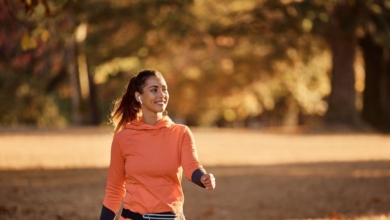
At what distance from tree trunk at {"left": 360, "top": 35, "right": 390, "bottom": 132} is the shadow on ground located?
15.5 meters

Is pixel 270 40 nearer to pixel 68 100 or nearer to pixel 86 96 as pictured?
pixel 86 96

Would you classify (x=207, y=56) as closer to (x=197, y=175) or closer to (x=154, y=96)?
(x=154, y=96)

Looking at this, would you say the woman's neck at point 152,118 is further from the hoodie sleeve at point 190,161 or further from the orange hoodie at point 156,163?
the hoodie sleeve at point 190,161

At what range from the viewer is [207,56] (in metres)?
39.7

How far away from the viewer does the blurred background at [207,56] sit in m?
27.1

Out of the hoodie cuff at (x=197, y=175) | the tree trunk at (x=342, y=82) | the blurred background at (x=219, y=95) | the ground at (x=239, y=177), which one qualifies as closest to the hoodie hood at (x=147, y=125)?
the hoodie cuff at (x=197, y=175)

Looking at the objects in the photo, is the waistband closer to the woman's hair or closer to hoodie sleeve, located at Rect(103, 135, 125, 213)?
hoodie sleeve, located at Rect(103, 135, 125, 213)

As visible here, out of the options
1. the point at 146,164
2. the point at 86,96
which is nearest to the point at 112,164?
the point at 146,164

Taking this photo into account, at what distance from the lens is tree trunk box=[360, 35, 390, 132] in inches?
1325

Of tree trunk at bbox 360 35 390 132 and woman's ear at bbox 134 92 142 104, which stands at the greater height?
woman's ear at bbox 134 92 142 104

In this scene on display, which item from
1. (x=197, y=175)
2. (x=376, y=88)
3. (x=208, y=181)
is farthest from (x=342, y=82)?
(x=208, y=181)

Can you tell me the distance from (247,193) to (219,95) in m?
31.7

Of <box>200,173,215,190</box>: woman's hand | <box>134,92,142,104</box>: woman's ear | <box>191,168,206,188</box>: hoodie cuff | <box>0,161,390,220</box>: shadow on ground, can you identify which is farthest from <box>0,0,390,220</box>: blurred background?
<box>200,173,215,190</box>: woman's hand

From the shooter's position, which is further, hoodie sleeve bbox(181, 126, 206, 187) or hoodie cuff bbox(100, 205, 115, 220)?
hoodie cuff bbox(100, 205, 115, 220)
